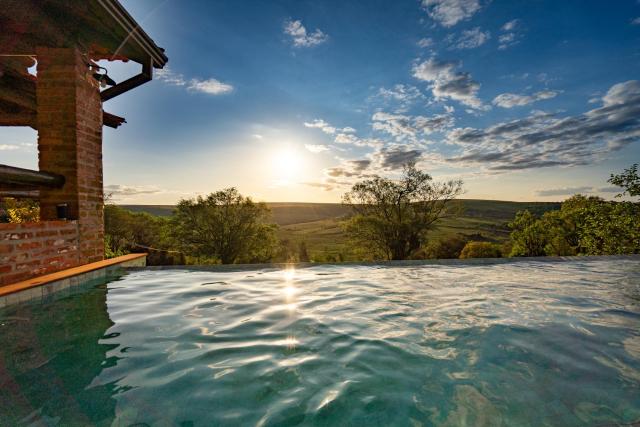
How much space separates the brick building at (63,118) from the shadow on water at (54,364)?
3.29ft

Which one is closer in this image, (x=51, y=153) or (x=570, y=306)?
(x=570, y=306)

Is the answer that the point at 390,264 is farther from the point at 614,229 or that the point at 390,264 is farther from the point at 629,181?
the point at 614,229

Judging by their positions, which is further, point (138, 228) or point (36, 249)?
point (138, 228)

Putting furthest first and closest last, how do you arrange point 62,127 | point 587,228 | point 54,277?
point 587,228, point 62,127, point 54,277

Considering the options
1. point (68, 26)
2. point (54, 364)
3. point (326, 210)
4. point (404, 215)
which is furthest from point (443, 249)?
point (326, 210)

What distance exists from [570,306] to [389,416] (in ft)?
11.0

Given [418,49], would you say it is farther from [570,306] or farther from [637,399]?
[637,399]

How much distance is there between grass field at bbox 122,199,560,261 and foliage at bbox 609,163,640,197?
35.5 ft

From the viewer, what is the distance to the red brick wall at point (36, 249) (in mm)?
3297

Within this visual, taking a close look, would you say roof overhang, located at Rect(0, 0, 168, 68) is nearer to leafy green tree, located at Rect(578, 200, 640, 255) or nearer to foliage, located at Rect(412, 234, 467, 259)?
A: leafy green tree, located at Rect(578, 200, 640, 255)

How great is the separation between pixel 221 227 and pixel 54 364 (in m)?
27.3

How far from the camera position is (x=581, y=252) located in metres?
21.1

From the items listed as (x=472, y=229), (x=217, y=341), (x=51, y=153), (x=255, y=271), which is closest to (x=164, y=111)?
(x=51, y=153)

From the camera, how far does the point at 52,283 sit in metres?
3.53
